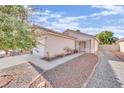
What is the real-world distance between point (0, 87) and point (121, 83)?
2137mm

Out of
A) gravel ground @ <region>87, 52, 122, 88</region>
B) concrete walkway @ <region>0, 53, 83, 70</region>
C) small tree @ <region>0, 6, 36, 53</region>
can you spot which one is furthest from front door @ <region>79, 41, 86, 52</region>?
small tree @ <region>0, 6, 36, 53</region>

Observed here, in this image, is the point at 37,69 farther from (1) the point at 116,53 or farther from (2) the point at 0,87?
(1) the point at 116,53

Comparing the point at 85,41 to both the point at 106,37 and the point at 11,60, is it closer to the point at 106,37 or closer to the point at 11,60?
the point at 106,37

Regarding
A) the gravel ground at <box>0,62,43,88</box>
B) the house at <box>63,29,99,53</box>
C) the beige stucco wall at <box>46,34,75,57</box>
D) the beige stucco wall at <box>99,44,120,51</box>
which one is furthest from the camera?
the beige stucco wall at <box>99,44,120,51</box>

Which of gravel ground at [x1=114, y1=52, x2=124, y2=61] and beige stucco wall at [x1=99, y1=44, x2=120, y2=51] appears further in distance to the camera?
beige stucco wall at [x1=99, y1=44, x2=120, y2=51]

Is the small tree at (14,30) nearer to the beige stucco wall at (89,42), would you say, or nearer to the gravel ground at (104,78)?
the beige stucco wall at (89,42)

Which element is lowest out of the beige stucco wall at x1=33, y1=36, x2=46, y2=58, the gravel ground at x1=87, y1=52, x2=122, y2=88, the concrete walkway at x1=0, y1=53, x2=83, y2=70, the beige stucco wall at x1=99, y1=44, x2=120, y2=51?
the gravel ground at x1=87, y1=52, x2=122, y2=88

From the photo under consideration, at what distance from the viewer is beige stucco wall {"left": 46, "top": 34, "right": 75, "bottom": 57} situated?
4.70 m

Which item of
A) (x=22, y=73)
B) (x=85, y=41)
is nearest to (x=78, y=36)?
(x=85, y=41)

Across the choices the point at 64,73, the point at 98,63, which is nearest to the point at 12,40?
the point at 64,73

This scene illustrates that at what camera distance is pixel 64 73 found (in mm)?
4707

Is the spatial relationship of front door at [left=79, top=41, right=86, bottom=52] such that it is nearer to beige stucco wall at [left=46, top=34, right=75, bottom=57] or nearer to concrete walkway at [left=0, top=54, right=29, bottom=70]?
beige stucco wall at [left=46, top=34, right=75, bottom=57]

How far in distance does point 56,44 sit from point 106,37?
95 centimetres

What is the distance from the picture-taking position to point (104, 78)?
Result: 4559 millimetres
